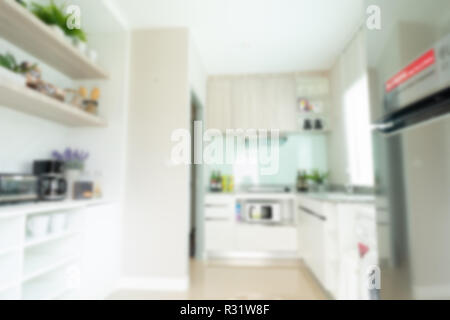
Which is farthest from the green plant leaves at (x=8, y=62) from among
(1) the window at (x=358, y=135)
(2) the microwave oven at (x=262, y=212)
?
(1) the window at (x=358, y=135)

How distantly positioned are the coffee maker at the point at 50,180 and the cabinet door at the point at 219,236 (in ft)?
5.05

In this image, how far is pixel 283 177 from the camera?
2982 millimetres

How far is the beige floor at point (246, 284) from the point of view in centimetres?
167

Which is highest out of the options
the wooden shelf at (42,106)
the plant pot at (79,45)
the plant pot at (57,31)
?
the plant pot at (79,45)

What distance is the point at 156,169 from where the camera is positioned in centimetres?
193

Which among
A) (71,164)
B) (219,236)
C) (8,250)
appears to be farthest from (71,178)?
(219,236)

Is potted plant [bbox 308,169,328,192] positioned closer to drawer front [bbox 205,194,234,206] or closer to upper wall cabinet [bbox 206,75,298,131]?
upper wall cabinet [bbox 206,75,298,131]

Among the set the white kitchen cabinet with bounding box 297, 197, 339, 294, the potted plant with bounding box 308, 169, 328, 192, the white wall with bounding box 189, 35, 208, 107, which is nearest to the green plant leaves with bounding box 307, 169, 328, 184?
the potted plant with bounding box 308, 169, 328, 192

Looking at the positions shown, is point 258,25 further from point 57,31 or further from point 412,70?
point 412,70

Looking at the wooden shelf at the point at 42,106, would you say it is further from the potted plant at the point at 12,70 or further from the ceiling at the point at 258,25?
the ceiling at the point at 258,25

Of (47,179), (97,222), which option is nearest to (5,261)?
(47,179)

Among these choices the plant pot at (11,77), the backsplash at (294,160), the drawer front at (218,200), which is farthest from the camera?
the backsplash at (294,160)

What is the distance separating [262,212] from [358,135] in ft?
4.09

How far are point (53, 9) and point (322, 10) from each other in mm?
1759
